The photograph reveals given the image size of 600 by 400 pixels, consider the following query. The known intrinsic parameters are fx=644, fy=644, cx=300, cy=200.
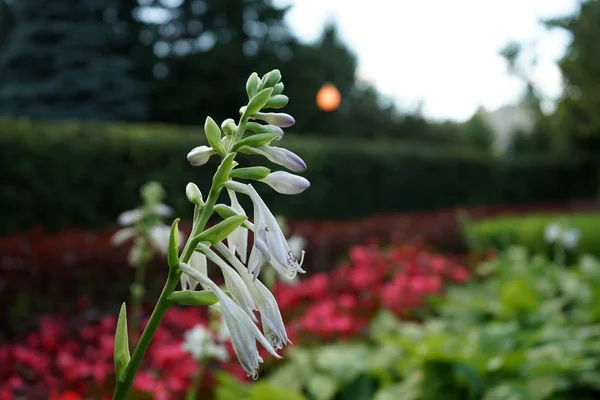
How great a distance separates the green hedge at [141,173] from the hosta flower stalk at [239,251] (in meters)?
7.01

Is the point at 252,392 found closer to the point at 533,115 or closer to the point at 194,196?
the point at 194,196

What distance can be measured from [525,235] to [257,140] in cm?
909

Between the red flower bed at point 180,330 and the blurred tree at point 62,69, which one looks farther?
the blurred tree at point 62,69

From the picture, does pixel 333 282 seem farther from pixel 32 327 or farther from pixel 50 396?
pixel 50 396

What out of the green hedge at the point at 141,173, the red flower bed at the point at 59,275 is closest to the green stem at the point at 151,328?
the red flower bed at the point at 59,275

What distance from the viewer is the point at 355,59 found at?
29.2 m

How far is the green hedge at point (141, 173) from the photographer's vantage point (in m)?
7.45

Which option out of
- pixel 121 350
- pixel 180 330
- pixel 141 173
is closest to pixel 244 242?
pixel 121 350

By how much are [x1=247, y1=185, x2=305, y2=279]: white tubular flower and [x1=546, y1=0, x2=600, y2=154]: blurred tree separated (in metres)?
18.5

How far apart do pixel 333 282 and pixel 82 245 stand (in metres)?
2.16

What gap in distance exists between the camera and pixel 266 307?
0.84 m

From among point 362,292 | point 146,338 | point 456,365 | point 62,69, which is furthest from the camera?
point 62,69

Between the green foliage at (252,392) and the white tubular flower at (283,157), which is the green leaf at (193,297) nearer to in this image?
the white tubular flower at (283,157)

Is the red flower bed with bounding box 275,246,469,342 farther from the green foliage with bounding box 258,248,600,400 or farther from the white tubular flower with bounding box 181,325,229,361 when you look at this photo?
the white tubular flower with bounding box 181,325,229,361
